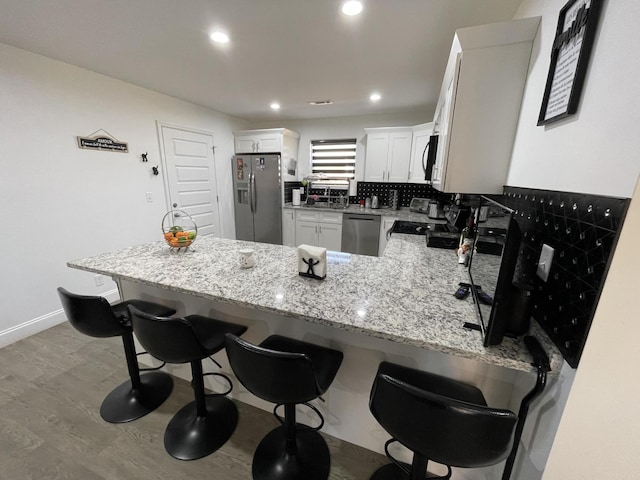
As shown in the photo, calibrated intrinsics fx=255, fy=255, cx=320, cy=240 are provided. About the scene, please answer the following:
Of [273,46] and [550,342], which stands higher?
[273,46]

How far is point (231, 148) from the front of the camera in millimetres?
4555

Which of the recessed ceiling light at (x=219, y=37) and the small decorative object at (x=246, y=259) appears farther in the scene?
the recessed ceiling light at (x=219, y=37)

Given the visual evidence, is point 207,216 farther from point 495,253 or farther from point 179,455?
point 495,253

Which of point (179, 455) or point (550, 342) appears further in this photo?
point (179, 455)

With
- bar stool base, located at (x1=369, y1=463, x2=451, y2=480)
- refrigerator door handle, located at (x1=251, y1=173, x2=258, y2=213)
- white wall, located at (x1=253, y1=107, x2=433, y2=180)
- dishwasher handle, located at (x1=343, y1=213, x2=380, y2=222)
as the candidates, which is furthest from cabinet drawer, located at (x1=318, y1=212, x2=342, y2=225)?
bar stool base, located at (x1=369, y1=463, x2=451, y2=480)

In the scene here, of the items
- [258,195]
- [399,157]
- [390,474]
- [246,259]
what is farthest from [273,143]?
[390,474]

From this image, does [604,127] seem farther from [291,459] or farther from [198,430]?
[198,430]

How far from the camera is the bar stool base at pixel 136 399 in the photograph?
64.0 inches

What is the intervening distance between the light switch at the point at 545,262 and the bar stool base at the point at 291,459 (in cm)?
139

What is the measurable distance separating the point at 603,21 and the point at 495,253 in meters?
0.70

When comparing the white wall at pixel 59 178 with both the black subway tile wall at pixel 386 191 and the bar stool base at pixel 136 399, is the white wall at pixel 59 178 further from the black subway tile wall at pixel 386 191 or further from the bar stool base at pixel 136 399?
the black subway tile wall at pixel 386 191

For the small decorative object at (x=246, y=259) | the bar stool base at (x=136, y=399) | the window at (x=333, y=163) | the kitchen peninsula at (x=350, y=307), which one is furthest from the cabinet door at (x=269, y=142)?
the bar stool base at (x=136, y=399)

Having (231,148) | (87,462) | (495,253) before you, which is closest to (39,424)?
(87,462)

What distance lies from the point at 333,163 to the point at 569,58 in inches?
160
